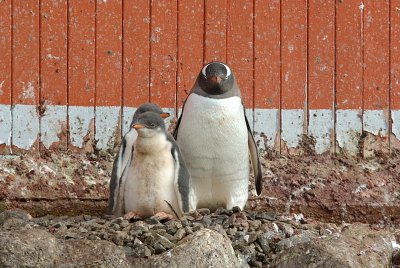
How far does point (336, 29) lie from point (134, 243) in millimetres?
3351

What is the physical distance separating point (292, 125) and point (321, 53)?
61 cm

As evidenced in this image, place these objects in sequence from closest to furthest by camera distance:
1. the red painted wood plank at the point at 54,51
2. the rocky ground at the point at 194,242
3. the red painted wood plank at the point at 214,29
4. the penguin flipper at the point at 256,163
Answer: the rocky ground at the point at 194,242 < the penguin flipper at the point at 256,163 < the red painted wood plank at the point at 54,51 < the red painted wood plank at the point at 214,29

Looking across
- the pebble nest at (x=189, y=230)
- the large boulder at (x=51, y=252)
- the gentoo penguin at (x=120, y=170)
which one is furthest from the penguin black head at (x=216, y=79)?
the large boulder at (x=51, y=252)

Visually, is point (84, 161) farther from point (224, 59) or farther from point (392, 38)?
point (392, 38)

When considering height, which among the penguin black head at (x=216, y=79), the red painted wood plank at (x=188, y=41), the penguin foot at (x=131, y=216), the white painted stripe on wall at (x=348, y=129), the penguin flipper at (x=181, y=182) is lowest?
the penguin foot at (x=131, y=216)

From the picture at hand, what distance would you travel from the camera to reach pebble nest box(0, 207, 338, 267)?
5.83 meters

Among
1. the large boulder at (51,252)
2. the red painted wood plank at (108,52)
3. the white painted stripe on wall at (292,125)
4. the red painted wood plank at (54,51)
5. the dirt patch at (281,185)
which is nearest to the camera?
the large boulder at (51,252)

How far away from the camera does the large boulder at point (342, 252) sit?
5727 millimetres

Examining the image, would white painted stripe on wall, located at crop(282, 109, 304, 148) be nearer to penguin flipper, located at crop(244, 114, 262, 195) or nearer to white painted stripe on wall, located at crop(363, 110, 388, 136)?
A: white painted stripe on wall, located at crop(363, 110, 388, 136)

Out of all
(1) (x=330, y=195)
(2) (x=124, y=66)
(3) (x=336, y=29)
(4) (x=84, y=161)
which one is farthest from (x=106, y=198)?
(3) (x=336, y=29)

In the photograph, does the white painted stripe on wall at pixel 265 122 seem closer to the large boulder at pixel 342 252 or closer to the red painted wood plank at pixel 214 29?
the red painted wood plank at pixel 214 29

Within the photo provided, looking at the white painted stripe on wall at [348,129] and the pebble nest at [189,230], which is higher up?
the white painted stripe on wall at [348,129]

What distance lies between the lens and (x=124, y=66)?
8055mm

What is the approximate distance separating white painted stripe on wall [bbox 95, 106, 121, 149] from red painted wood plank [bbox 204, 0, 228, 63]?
807 millimetres
